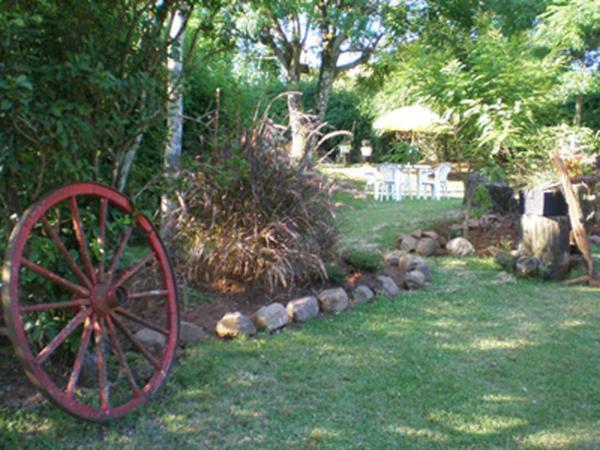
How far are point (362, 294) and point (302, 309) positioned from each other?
84 cm

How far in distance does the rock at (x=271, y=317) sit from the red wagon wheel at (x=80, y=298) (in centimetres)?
101

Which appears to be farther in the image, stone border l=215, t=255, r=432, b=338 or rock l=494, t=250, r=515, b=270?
rock l=494, t=250, r=515, b=270

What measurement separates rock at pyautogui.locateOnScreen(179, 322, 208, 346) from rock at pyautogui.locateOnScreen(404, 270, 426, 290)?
8.08 feet

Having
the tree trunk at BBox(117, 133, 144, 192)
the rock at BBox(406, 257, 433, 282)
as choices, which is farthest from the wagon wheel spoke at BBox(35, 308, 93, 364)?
the rock at BBox(406, 257, 433, 282)

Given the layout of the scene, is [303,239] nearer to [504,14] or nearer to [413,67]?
[413,67]

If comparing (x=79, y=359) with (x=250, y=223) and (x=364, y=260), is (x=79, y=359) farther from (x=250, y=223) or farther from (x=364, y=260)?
(x=364, y=260)

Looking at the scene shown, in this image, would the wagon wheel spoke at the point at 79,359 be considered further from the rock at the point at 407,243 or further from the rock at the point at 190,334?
the rock at the point at 407,243

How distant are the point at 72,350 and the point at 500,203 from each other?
7495 millimetres

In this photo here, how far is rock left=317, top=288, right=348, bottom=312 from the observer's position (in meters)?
4.85

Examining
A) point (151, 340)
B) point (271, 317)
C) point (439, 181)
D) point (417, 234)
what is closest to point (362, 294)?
point (271, 317)

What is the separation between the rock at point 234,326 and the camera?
4145 mm

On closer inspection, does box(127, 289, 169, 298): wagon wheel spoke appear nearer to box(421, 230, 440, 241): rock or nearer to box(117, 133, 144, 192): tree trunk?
box(117, 133, 144, 192): tree trunk

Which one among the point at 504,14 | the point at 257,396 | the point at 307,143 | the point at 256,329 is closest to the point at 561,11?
the point at 504,14

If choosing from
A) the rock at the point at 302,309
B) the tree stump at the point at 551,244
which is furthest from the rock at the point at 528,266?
the rock at the point at 302,309
